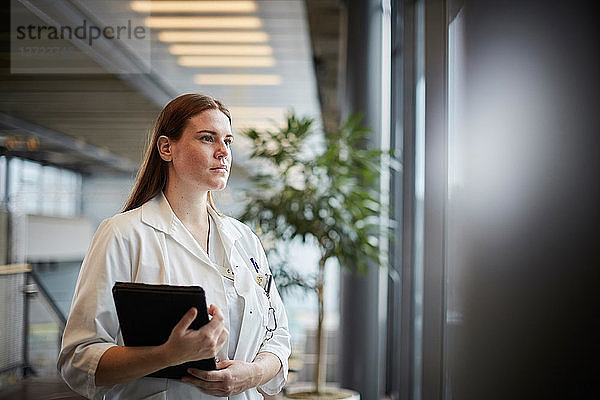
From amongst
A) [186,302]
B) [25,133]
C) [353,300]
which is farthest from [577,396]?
[353,300]

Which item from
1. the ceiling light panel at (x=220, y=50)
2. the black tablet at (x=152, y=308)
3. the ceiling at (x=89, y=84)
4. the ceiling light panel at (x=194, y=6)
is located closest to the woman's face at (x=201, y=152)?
the black tablet at (x=152, y=308)

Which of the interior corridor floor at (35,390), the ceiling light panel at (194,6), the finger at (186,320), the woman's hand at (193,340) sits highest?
the ceiling light panel at (194,6)

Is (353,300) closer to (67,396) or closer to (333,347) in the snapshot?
(333,347)

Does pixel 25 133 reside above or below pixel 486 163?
above

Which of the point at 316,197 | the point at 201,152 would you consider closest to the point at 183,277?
the point at 201,152

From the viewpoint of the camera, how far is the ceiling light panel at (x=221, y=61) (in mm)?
4094

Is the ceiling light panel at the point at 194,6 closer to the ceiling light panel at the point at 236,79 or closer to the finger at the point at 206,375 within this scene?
the ceiling light panel at the point at 236,79

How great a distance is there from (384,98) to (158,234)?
3.85 meters

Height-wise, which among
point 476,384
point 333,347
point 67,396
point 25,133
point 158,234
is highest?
point 25,133

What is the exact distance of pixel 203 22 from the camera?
4215mm

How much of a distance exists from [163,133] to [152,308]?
1.74 ft

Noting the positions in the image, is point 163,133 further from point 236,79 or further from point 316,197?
point 236,79

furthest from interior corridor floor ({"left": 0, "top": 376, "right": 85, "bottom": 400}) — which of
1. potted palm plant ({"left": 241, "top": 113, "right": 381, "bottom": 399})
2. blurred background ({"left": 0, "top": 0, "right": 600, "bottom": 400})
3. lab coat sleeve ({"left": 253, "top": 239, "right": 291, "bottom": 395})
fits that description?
lab coat sleeve ({"left": 253, "top": 239, "right": 291, "bottom": 395})

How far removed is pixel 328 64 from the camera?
601cm
